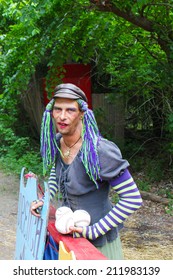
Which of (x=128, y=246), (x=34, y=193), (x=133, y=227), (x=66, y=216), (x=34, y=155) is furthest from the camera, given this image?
(x=34, y=155)

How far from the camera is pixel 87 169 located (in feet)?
6.88

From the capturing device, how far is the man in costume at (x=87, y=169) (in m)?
2.09

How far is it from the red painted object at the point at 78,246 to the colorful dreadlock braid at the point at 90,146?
11.7 inches

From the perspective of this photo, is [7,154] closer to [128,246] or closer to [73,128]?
[128,246]

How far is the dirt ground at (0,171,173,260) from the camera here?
4.85 metres

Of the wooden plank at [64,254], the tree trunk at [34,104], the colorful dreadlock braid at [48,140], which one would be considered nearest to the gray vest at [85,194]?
the colorful dreadlock braid at [48,140]

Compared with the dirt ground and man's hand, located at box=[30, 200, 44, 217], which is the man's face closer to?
man's hand, located at box=[30, 200, 44, 217]

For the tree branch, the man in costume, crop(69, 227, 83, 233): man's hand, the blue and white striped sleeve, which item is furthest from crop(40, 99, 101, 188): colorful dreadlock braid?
the tree branch

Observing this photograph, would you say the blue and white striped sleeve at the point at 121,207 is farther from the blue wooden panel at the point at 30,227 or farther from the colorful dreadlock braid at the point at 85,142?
the blue wooden panel at the point at 30,227

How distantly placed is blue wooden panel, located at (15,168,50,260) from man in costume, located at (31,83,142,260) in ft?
0.34

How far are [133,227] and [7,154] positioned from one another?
5.05 m

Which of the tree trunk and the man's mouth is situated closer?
the man's mouth

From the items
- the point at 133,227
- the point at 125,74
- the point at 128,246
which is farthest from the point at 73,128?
the point at 125,74

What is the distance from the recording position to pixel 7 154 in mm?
10164
